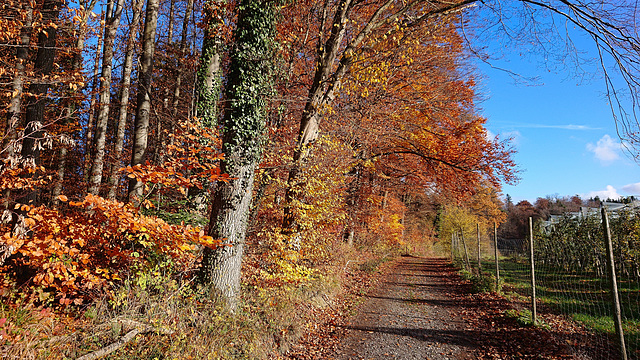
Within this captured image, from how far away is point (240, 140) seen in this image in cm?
535

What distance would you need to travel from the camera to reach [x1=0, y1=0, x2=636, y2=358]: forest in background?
14.9ft

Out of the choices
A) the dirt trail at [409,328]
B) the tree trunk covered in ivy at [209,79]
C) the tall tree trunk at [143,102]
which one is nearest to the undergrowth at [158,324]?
the dirt trail at [409,328]

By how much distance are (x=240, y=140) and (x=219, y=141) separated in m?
0.81

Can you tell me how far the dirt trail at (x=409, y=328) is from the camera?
17.0 feet

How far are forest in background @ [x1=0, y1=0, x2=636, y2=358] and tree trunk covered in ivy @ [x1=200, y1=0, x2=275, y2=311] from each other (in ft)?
0.09

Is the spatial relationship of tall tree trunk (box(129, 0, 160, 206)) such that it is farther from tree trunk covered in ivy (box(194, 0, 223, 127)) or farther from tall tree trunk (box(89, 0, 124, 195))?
tree trunk covered in ivy (box(194, 0, 223, 127))

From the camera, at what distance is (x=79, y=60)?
1081 cm

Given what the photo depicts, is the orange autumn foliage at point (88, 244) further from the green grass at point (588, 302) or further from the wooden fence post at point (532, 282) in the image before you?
the green grass at point (588, 302)

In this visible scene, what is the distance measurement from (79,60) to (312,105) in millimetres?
9141

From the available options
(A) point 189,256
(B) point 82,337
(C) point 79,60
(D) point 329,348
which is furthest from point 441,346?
(C) point 79,60

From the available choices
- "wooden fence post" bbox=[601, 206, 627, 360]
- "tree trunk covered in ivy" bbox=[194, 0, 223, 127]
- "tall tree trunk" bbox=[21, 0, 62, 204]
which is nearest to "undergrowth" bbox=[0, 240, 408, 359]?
"tall tree trunk" bbox=[21, 0, 62, 204]

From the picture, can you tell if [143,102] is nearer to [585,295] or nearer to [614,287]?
[614,287]

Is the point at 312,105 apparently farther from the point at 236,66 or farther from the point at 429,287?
the point at 429,287

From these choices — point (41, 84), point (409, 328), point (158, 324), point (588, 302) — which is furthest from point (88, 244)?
point (588, 302)
